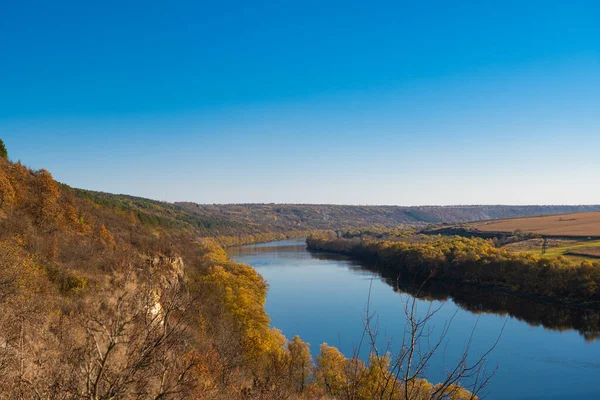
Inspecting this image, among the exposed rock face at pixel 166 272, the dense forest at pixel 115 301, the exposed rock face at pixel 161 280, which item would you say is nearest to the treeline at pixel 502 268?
the dense forest at pixel 115 301

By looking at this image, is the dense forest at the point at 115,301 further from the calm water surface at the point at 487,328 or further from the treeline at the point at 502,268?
the treeline at the point at 502,268

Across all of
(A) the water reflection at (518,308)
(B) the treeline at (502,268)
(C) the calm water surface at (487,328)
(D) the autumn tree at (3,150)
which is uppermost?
(D) the autumn tree at (3,150)

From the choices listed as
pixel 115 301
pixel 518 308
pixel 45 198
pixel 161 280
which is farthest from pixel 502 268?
pixel 115 301

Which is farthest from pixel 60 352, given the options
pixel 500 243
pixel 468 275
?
pixel 500 243

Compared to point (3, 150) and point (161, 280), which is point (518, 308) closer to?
point (161, 280)

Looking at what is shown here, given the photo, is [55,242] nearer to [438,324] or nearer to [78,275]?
[78,275]

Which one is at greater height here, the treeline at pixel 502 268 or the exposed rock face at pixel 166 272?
the exposed rock face at pixel 166 272

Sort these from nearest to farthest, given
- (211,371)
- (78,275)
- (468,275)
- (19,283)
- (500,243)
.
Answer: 1. (19,283)
2. (211,371)
3. (78,275)
4. (468,275)
5. (500,243)
